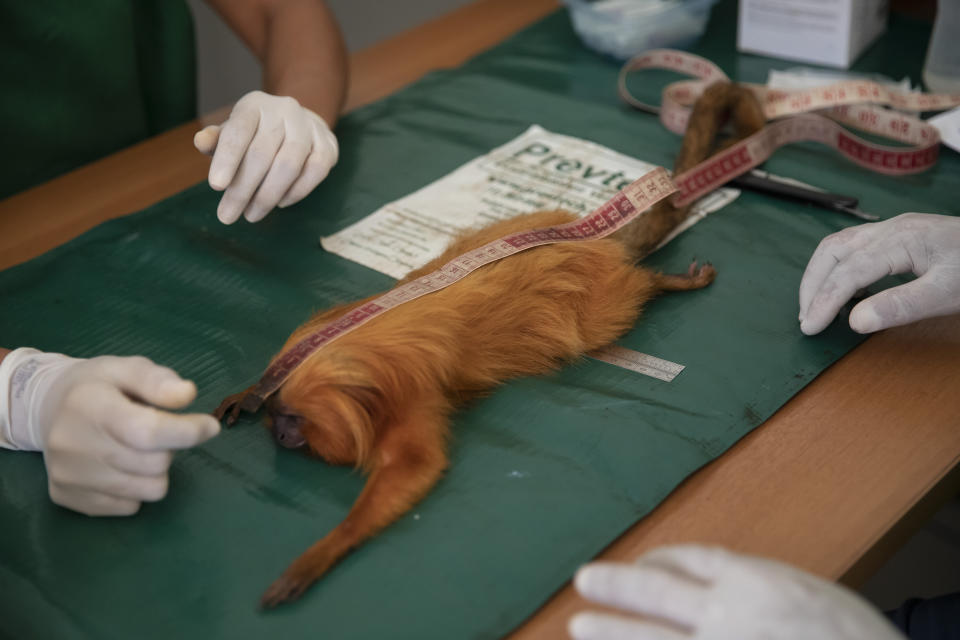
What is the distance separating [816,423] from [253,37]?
1.41 m

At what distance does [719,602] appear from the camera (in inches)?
26.4

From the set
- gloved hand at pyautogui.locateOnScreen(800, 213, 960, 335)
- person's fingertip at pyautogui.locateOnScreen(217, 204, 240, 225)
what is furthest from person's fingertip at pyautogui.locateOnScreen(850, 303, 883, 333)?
person's fingertip at pyautogui.locateOnScreen(217, 204, 240, 225)

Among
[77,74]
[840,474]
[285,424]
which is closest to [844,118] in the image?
[840,474]

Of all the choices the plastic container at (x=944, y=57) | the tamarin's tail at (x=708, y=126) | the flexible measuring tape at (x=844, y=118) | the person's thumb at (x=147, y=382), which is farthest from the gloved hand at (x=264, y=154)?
the plastic container at (x=944, y=57)

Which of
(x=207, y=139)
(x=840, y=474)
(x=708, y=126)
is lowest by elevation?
(x=840, y=474)

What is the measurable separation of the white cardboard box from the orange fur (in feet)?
2.83

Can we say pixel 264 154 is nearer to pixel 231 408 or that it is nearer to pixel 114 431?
pixel 231 408

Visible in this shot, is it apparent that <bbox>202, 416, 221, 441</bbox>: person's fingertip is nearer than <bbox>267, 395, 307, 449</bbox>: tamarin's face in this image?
Yes

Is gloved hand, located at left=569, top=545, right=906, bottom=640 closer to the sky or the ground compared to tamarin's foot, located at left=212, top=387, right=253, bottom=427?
closer to the sky

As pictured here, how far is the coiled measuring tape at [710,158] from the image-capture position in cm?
107

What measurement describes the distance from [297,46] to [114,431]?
1082 mm

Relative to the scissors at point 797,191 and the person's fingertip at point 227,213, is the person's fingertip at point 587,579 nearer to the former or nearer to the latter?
the person's fingertip at point 227,213

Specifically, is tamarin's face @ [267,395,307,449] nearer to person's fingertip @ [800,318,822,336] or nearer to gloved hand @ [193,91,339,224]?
gloved hand @ [193,91,339,224]

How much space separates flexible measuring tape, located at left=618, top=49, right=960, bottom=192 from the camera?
1.51 metres
